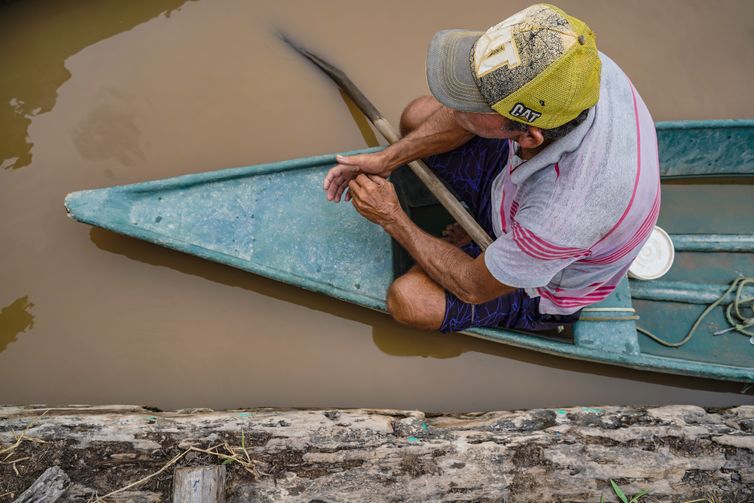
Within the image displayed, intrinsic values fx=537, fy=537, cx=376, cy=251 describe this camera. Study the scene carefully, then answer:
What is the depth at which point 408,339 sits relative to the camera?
2.77m

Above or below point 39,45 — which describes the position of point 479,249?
below

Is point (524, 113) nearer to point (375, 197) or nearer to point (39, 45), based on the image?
point (375, 197)

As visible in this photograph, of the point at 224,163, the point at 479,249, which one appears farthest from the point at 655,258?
the point at 224,163

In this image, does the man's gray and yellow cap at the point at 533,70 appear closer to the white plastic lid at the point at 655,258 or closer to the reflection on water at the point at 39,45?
the white plastic lid at the point at 655,258

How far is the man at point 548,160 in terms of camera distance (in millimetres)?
1418

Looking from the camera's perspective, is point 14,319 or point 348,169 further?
point 14,319

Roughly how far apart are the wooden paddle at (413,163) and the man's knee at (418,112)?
0.25 ft

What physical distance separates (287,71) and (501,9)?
4.62 ft

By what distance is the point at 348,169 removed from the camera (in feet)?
7.54

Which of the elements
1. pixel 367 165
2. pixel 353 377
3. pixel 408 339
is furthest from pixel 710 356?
pixel 367 165

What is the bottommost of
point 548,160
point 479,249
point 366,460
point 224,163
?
point 366,460

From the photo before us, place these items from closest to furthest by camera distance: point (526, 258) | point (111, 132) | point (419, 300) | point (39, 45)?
point (526, 258) < point (419, 300) < point (111, 132) < point (39, 45)

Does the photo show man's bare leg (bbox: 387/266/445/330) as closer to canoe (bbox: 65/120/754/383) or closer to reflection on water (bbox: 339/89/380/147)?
canoe (bbox: 65/120/754/383)

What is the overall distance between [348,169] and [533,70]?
105cm
